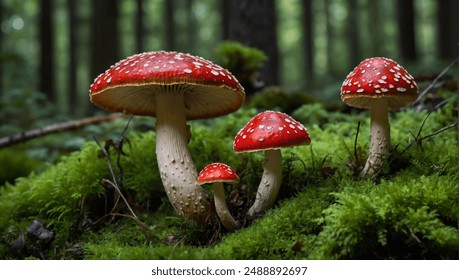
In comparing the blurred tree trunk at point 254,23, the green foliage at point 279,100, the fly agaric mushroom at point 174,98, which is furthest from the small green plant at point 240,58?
the fly agaric mushroom at point 174,98

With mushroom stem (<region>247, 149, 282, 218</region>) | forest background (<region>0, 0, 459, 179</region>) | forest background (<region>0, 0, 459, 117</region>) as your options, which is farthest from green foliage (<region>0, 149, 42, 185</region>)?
mushroom stem (<region>247, 149, 282, 218</region>)

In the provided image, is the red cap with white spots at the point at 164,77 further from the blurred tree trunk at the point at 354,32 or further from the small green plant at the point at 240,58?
the blurred tree trunk at the point at 354,32

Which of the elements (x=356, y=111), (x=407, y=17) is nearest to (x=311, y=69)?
(x=407, y=17)

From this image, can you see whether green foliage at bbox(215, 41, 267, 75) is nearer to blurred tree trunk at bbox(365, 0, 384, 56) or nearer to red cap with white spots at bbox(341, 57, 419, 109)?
red cap with white spots at bbox(341, 57, 419, 109)

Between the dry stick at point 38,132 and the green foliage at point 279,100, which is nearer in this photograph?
the dry stick at point 38,132

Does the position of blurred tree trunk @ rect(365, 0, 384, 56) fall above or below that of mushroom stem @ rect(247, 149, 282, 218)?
above
